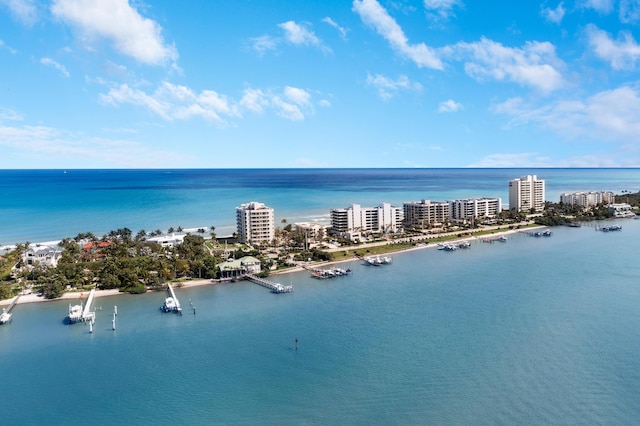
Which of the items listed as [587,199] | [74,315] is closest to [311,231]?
[74,315]

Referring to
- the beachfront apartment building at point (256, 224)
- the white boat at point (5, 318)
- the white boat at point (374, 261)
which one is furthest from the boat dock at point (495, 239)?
the white boat at point (5, 318)

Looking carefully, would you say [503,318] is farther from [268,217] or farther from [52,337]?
[268,217]

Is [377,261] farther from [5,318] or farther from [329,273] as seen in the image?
[5,318]

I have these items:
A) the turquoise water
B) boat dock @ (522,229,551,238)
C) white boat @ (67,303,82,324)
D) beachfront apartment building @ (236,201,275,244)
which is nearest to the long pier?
white boat @ (67,303,82,324)

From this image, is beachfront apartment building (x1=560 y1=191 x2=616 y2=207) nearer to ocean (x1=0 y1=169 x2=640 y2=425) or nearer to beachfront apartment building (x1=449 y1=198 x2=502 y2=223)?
beachfront apartment building (x1=449 y1=198 x2=502 y2=223)

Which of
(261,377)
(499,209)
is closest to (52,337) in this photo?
(261,377)

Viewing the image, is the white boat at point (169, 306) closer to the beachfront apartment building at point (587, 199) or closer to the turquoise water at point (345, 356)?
the turquoise water at point (345, 356)

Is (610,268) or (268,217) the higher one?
(268,217)

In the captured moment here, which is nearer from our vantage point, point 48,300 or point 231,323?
point 231,323
